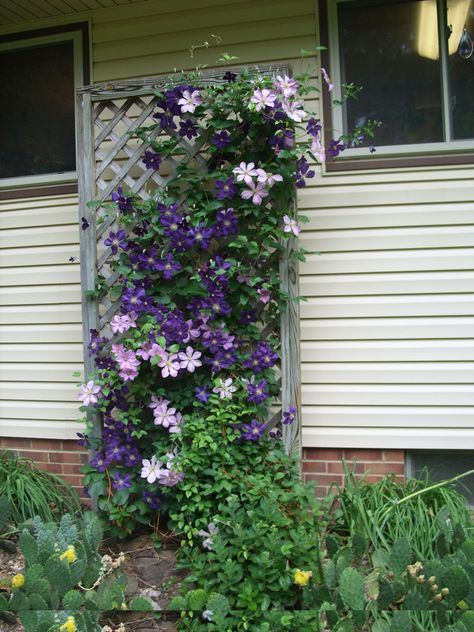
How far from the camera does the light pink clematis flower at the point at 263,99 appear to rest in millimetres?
2848

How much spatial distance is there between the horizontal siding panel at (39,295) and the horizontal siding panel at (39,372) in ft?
1.30

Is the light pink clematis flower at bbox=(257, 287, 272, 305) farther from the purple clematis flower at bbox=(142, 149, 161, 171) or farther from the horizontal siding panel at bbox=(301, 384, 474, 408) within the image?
the purple clematis flower at bbox=(142, 149, 161, 171)

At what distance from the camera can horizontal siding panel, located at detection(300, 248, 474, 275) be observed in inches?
127

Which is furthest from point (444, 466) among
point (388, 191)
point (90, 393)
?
point (90, 393)

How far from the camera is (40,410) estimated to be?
3791mm

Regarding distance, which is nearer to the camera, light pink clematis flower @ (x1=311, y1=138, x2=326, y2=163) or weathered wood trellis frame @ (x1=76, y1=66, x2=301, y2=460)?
light pink clematis flower @ (x1=311, y1=138, x2=326, y2=163)

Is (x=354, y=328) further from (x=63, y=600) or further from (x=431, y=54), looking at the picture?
(x=63, y=600)

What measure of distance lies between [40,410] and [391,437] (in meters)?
2.31

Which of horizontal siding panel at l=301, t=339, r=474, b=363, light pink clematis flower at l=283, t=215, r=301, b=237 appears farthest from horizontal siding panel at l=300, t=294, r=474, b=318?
light pink clematis flower at l=283, t=215, r=301, b=237

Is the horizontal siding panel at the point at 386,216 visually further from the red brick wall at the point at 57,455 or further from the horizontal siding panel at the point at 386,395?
the red brick wall at the point at 57,455

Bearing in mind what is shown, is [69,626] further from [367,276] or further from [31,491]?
[367,276]

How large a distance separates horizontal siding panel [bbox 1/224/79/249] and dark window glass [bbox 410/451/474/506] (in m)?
2.59

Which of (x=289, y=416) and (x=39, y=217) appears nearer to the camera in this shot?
(x=289, y=416)

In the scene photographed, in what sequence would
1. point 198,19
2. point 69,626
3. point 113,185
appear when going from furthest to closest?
point 198,19, point 113,185, point 69,626
